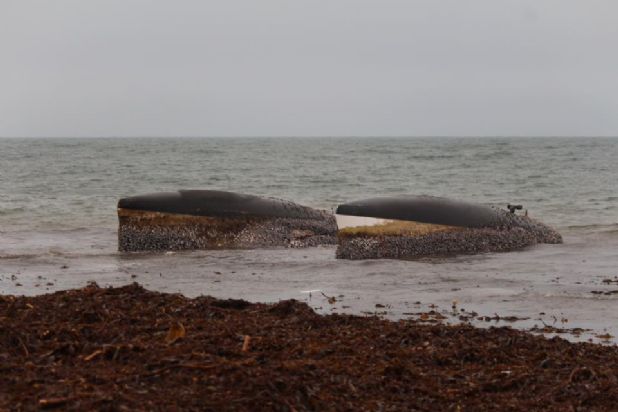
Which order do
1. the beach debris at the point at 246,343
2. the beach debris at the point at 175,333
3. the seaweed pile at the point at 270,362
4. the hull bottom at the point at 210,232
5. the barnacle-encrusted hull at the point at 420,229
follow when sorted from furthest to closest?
1. the hull bottom at the point at 210,232
2. the barnacle-encrusted hull at the point at 420,229
3. the beach debris at the point at 175,333
4. the beach debris at the point at 246,343
5. the seaweed pile at the point at 270,362

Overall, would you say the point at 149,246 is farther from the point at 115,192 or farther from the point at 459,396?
the point at 115,192

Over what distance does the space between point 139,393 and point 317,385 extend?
1101mm

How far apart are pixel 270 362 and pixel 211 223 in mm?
11124

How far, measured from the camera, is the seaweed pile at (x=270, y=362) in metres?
5.62

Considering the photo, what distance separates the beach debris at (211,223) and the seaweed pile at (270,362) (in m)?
8.32

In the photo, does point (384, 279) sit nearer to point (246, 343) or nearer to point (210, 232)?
point (210, 232)

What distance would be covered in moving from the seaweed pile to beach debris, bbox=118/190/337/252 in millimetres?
8317

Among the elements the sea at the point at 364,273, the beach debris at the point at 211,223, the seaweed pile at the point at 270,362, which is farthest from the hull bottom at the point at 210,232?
the seaweed pile at the point at 270,362

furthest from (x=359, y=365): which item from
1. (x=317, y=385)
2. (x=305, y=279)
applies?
(x=305, y=279)

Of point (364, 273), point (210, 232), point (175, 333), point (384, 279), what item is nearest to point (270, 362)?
point (175, 333)

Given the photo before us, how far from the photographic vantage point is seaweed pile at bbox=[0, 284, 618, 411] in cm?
562

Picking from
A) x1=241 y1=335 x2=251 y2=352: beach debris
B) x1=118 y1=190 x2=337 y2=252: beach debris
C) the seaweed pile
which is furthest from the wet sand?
x1=241 y1=335 x2=251 y2=352: beach debris

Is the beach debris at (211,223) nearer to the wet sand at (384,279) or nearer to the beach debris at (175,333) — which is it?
the wet sand at (384,279)

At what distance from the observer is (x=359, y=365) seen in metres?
6.61
